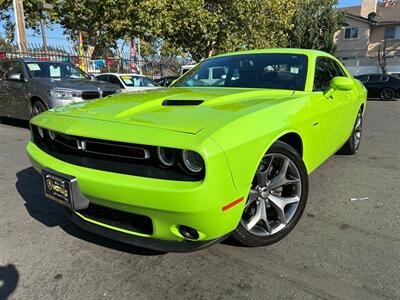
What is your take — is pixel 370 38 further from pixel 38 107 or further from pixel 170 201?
pixel 170 201

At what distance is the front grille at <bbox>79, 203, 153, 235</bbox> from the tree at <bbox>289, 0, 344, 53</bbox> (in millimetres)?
29383

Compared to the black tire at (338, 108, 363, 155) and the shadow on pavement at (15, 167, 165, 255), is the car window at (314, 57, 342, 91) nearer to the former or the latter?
the black tire at (338, 108, 363, 155)

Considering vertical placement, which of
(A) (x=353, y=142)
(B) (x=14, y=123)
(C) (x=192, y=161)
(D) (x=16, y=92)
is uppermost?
(C) (x=192, y=161)

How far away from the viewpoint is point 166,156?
6.82 feet

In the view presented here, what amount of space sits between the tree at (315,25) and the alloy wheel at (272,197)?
28.6 meters

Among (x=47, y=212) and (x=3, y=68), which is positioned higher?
(x=3, y=68)

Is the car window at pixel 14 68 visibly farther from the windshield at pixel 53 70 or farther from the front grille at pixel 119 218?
the front grille at pixel 119 218

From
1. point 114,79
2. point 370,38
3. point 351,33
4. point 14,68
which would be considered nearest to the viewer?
point 14,68

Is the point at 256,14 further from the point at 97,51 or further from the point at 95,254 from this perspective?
the point at 95,254

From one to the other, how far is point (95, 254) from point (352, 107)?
340 cm

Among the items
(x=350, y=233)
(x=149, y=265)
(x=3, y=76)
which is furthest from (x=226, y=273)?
(x=3, y=76)

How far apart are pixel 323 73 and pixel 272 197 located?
6.00 feet

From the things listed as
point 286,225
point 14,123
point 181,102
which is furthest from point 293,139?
point 14,123

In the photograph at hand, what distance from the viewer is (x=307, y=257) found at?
8.15 ft
